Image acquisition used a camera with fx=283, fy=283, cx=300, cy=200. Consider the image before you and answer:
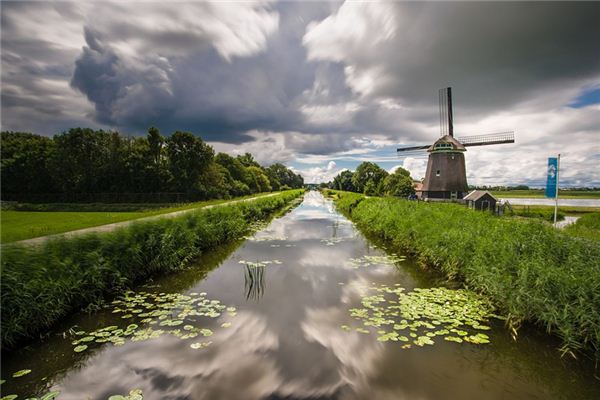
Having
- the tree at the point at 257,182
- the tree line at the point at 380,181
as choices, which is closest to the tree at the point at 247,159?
the tree at the point at 257,182

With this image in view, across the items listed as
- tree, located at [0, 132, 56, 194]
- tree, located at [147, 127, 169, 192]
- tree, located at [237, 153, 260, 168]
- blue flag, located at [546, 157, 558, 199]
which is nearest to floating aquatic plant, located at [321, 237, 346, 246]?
blue flag, located at [546, 157, 558, 199]

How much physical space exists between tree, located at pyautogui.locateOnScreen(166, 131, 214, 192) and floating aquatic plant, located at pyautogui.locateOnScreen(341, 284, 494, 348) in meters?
32.5

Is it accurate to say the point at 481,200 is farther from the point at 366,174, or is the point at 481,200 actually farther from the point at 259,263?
the point at 366,174

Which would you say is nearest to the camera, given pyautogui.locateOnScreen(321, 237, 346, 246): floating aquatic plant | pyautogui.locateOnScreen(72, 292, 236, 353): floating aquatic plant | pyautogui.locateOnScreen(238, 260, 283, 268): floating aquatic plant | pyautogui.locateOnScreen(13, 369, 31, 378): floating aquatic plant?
pyautogui.locateOnScreen(13, 369, 31, 378): floating aquatic plant

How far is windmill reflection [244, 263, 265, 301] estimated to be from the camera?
21.5ft

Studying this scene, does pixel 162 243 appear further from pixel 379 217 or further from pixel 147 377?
pixel 379 217

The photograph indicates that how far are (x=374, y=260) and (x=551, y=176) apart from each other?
10668 mm

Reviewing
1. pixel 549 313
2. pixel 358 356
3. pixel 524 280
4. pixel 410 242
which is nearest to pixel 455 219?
pixel 410 242

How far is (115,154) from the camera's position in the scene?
34.8 m

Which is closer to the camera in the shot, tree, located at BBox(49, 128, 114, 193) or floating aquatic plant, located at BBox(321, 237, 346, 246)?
floating aquatic plant, located at BBox(321, 237, 346, 246)

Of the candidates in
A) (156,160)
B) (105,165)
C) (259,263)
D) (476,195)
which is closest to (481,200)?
(476,195)

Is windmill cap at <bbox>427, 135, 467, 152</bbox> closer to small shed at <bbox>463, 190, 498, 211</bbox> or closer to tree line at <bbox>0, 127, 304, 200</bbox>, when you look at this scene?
small shed at <bbox>463, 190, 498, 211</bbox>

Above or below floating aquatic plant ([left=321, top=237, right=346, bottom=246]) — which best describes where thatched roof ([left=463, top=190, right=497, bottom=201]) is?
above

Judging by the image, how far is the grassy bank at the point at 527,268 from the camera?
13.9 ft
